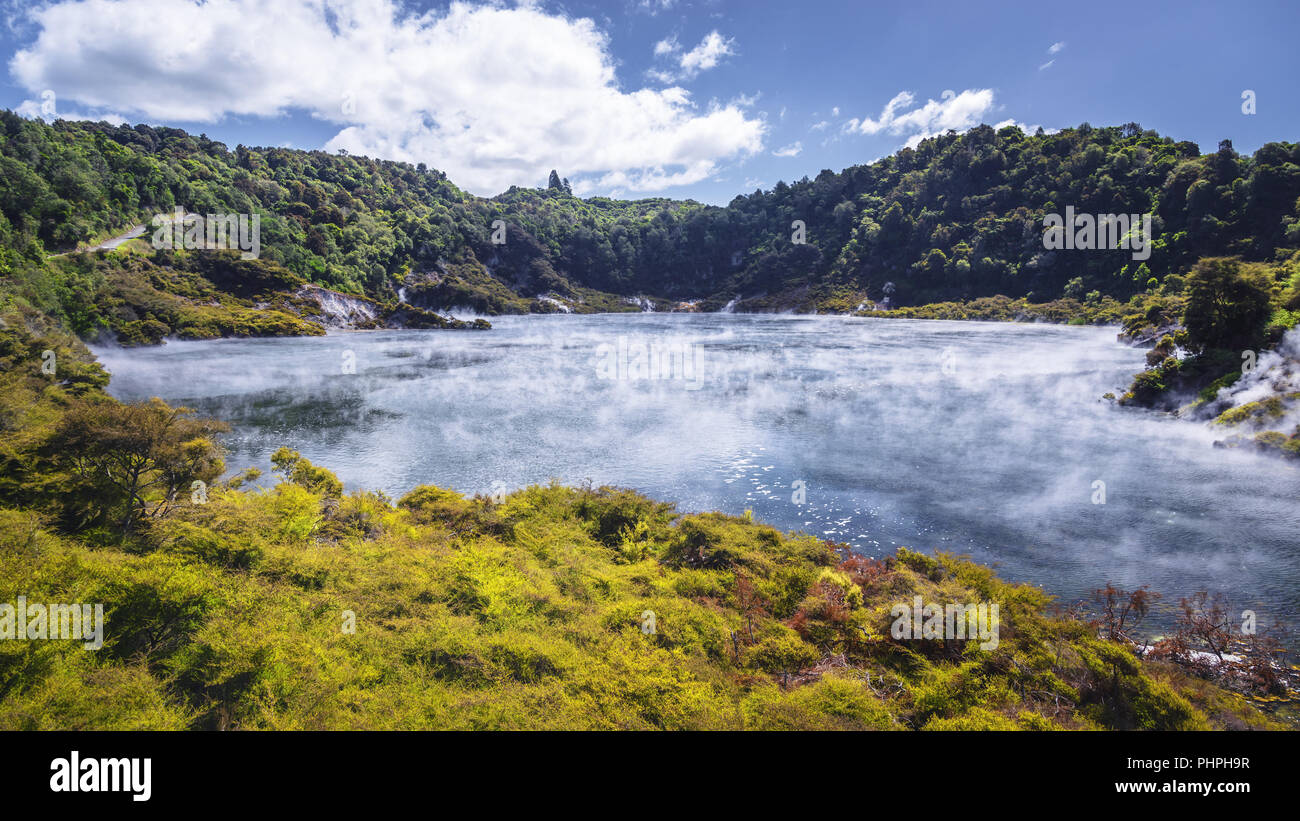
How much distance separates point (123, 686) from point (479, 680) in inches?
155

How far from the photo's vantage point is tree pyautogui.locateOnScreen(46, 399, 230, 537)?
10883mm

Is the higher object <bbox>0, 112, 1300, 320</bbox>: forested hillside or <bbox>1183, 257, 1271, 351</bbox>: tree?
<bbox>0, 112, 1300, 320</bbox>: forested hillside

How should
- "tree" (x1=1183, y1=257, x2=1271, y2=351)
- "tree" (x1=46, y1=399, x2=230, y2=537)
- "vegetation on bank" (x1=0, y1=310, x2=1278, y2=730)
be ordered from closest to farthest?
"vegetation on bank" (x1=0, y1=310, x2=1278, y2=730) → "tree" (x1=46, y1=399, x2=230, y2=537) → "tree" (x1=1183, y1=257, x2=1271, y2=351)

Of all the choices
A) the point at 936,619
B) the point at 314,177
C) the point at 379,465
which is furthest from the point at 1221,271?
the point at 314,177

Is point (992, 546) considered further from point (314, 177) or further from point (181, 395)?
point (314, 177)

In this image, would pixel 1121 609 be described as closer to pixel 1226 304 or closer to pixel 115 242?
pixel 1226 304

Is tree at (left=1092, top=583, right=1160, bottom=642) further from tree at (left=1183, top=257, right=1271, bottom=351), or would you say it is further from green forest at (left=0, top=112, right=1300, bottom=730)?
tree at (left=1183, top=257, right=1271, bottom=351)

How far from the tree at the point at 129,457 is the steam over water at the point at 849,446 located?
6.16 meters

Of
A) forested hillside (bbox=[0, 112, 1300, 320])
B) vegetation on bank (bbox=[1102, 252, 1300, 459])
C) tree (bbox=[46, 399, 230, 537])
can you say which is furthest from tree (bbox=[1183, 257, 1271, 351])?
forested hillside (bbox=[0, 112, 1300, 320])

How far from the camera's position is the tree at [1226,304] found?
24578 mm

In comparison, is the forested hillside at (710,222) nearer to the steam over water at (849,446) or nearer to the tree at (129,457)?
the steam over water at (849,446)

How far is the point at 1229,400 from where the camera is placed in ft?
75.6

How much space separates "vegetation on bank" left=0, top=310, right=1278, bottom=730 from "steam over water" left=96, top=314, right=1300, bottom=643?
426 cm

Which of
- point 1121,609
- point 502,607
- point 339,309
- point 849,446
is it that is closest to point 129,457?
point 502,607
